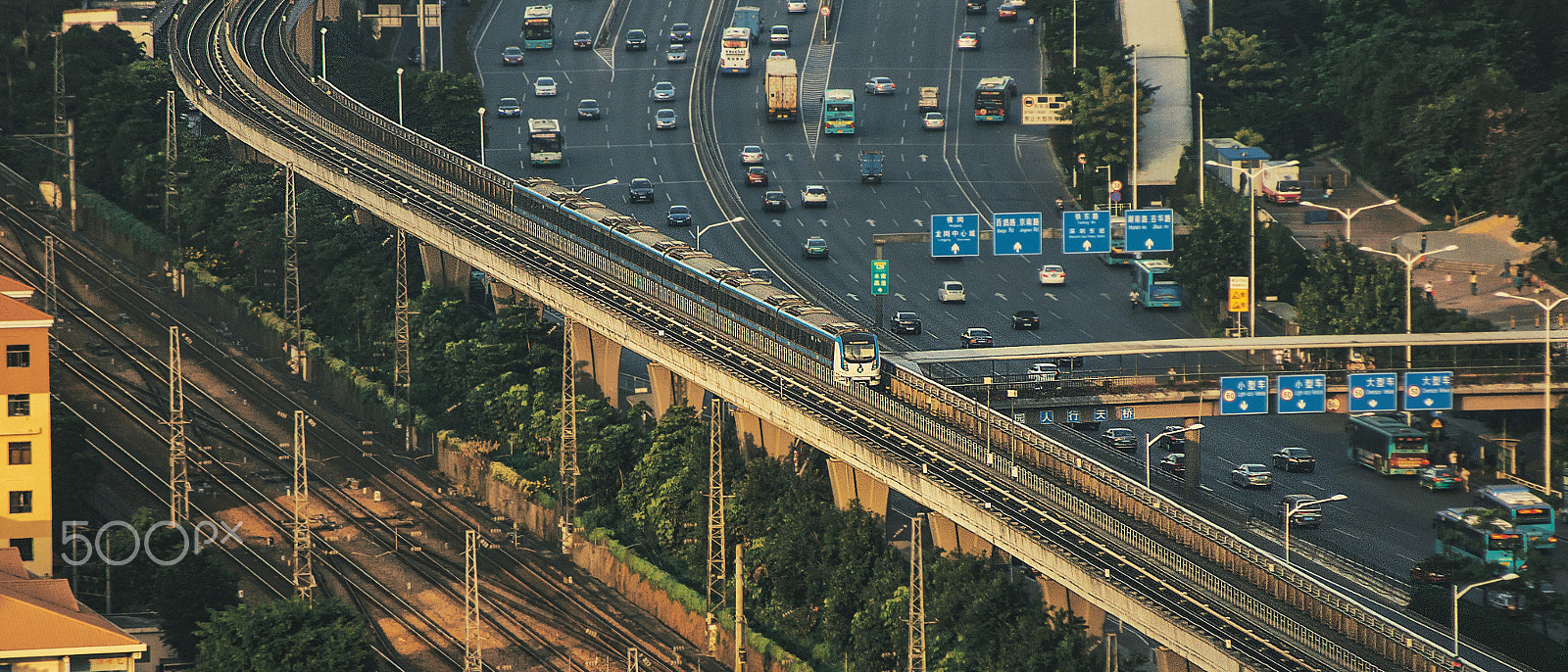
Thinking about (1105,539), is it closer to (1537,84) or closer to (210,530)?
(210,530)

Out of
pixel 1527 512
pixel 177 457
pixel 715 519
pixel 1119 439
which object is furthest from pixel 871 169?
pixel 1527 512

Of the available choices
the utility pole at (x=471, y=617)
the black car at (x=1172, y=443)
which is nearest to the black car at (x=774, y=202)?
the black car at (x=1172, y=443)

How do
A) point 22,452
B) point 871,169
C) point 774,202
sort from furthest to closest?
point 871,169 → point 774,202 → point 22,452

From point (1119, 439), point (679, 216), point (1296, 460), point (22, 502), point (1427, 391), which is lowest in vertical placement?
point (1296, 460)

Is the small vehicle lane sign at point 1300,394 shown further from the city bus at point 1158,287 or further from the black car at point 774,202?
the black car at point 774,202

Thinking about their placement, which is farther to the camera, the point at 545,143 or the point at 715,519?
the point at 545,143

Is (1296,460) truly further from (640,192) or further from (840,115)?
(840,115)

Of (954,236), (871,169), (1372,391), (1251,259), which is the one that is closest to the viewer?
(1372,391)
